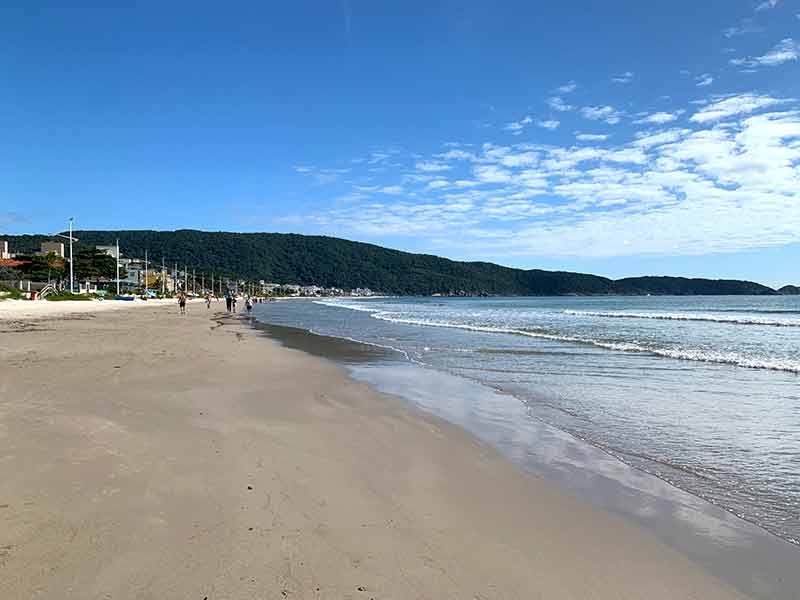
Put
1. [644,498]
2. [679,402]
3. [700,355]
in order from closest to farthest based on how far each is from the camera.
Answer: [644,498], [679,402], [700,355]

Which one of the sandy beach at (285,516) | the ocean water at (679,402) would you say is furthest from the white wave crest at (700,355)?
the sandy beach at (285,516)

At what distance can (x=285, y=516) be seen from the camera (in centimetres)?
412

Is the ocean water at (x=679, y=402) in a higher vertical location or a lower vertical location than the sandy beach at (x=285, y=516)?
lower

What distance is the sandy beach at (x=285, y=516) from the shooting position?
10.5ft

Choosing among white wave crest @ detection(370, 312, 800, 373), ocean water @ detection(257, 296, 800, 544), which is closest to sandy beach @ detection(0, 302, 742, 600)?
ocean water @ detection(257, 296, 800, 544)

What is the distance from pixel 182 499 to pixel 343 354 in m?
13.8

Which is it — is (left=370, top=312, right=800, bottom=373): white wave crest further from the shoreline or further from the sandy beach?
the sandy beach

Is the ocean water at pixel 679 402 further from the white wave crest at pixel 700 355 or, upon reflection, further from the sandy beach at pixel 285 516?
the sandy beach at pixel 285 516

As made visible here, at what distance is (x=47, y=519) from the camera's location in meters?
3.85

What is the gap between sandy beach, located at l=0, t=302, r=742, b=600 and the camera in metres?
3.21

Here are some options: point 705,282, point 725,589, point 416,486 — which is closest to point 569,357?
point 416,486

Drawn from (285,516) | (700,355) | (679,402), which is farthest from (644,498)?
(700,355)

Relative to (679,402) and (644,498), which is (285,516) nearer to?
(644,498)

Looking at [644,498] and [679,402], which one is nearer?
[644,498]
